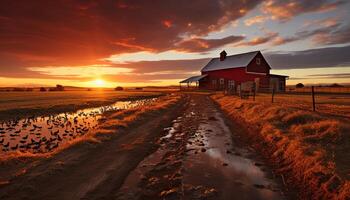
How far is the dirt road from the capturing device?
5.97 meters

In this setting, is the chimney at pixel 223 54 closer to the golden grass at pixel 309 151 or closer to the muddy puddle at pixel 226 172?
the golden grass at pixel 309 151

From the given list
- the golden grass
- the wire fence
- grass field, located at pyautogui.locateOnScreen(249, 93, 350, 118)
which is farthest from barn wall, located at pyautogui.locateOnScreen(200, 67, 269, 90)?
the golden grass

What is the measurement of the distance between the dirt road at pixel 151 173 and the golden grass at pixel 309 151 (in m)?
0.79

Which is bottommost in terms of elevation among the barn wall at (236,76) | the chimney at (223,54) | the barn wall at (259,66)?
the barn wall at (236,76)

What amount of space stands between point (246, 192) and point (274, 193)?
0.69 m

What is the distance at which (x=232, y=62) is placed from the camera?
5709cm

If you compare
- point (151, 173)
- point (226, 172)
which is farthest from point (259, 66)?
point (151, 173)

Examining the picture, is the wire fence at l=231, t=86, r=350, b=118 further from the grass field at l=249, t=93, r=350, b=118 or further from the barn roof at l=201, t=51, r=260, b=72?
the barn roof at l=201, t=51, r=260, b=72

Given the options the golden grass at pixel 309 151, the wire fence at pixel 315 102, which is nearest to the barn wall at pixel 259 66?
the wire fence at pixel 315 102

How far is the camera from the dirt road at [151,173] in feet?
19.6

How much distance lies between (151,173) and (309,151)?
206 inches

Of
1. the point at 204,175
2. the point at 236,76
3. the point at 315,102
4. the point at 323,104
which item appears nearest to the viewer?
the point at 204,175

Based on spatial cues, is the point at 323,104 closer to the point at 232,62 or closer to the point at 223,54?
the point at 232,62

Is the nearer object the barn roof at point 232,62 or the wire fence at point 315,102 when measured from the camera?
the wire fence at point 315,102
